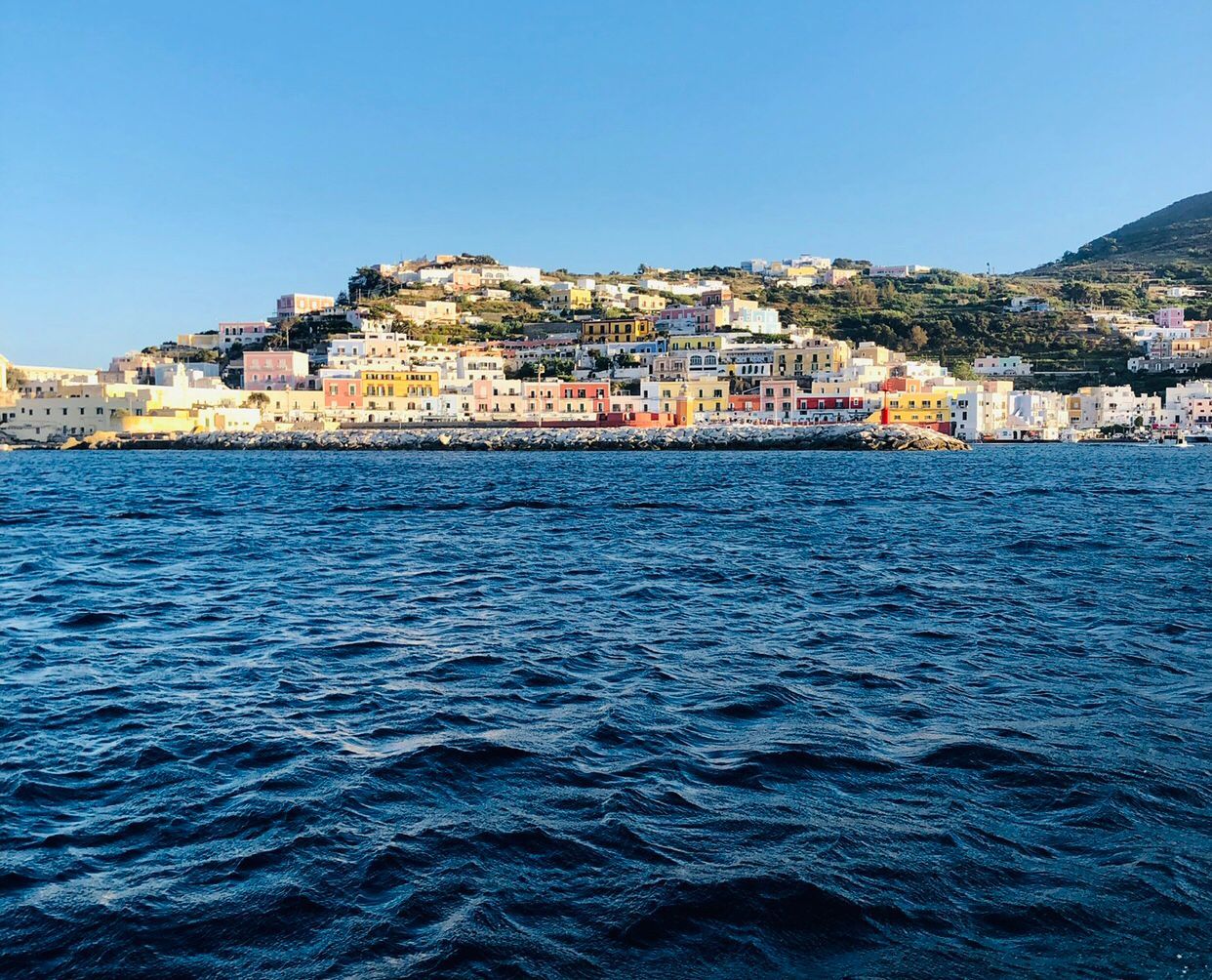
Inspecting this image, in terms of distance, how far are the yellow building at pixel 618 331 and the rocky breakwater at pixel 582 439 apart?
34.8 meters

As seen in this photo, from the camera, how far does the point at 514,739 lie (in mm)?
6977

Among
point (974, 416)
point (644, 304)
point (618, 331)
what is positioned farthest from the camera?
point (644, 304)

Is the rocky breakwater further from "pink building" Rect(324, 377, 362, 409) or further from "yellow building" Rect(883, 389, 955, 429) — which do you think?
"pink building" Rect(324, 377, 362, 409)

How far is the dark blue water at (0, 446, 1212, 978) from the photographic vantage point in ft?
14.3

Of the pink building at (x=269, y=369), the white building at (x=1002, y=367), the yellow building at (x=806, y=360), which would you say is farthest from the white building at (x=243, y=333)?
the white building at (x=1002, y=367)

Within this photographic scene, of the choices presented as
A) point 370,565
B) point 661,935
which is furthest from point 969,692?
point 370,565

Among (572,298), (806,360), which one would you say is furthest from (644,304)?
(806,360)

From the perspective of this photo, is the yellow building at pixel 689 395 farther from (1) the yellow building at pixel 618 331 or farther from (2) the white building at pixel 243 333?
(2) the white building at pixel 243 333

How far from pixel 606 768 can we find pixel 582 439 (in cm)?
5923

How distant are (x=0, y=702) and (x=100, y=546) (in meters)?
11.2

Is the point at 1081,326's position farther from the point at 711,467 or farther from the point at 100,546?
the point at 100,546

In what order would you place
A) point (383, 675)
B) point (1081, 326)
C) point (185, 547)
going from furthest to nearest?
point (1081, 326), point (185, 547), point (383, 675)

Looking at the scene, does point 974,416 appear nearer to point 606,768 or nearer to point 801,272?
point 606,768

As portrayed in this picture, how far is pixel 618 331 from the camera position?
10412cm
